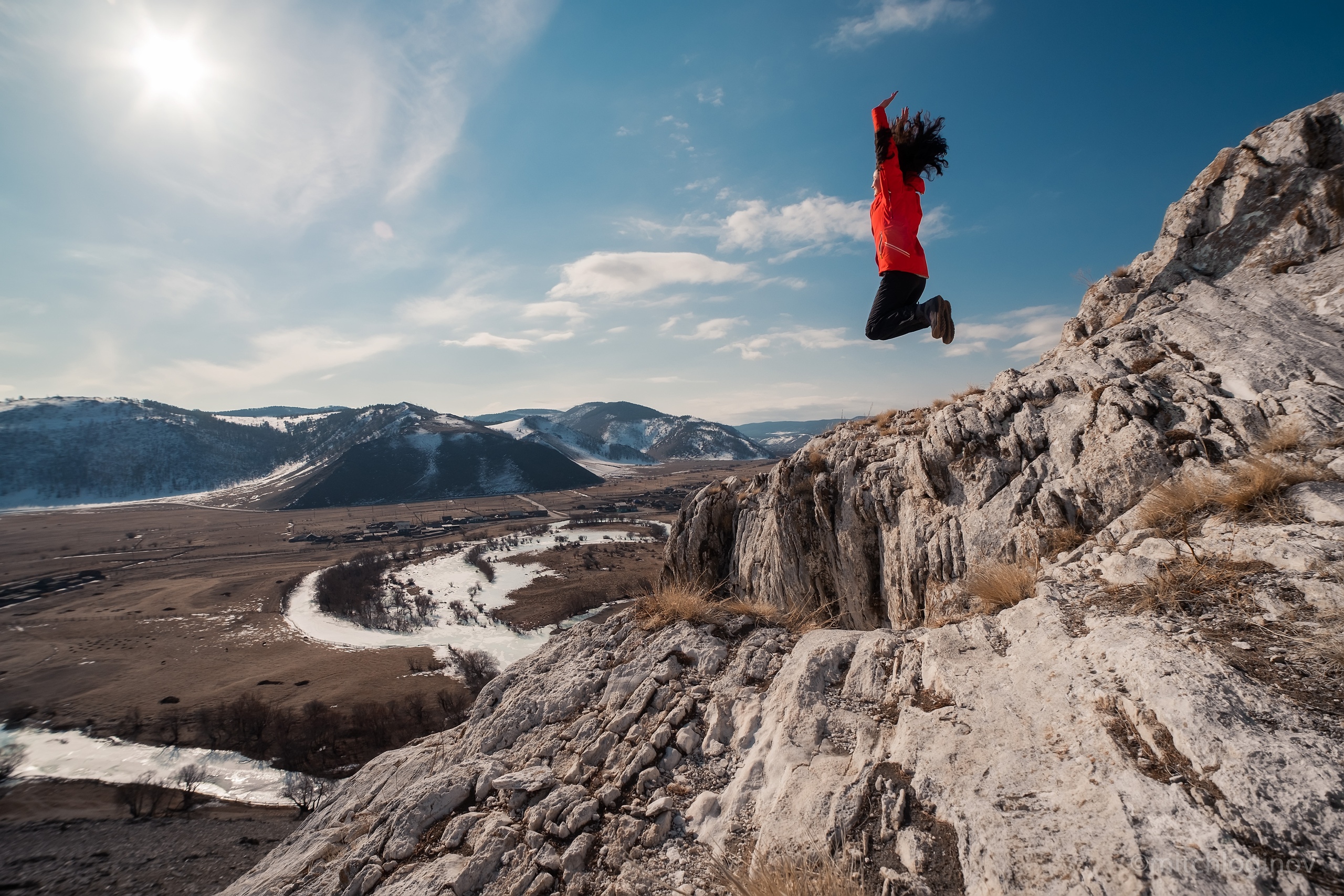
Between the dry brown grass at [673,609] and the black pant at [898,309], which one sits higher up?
the black pant at [898,309]

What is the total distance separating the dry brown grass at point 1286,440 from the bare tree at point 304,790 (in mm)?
44723

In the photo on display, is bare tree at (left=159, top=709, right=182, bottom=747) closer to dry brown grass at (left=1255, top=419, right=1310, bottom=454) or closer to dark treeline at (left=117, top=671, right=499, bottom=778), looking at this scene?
dark treeline at (left=117, top=671, right=499, bottom=778)

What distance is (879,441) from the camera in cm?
1279

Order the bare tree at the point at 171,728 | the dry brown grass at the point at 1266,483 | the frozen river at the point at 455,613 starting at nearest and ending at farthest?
1. the dry brown grass at the point at 1266,483
2. the bare tree at the point at 171,728
3. the frozen river at the point at 455,613

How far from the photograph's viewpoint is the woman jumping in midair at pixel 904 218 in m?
6.43

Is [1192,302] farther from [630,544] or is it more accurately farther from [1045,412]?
[630,544]

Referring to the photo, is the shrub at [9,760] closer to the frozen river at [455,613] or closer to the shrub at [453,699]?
the frozen river at [455,613]

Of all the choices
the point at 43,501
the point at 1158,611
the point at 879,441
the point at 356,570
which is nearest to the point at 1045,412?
the point at 879,441

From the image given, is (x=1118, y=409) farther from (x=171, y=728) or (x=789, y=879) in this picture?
(x=171, y=728)

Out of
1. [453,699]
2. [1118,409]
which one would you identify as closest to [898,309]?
[1118,409]

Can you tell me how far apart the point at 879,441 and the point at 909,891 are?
10.8 m

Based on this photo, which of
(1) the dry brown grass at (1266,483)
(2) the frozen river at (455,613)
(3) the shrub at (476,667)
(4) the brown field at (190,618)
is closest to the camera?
(1) the dry brown grass at (1266,483)

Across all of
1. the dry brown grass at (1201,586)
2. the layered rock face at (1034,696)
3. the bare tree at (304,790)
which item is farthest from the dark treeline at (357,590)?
the dry brown grass at (1201,586)

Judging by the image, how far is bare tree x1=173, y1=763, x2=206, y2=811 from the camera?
3491cm
